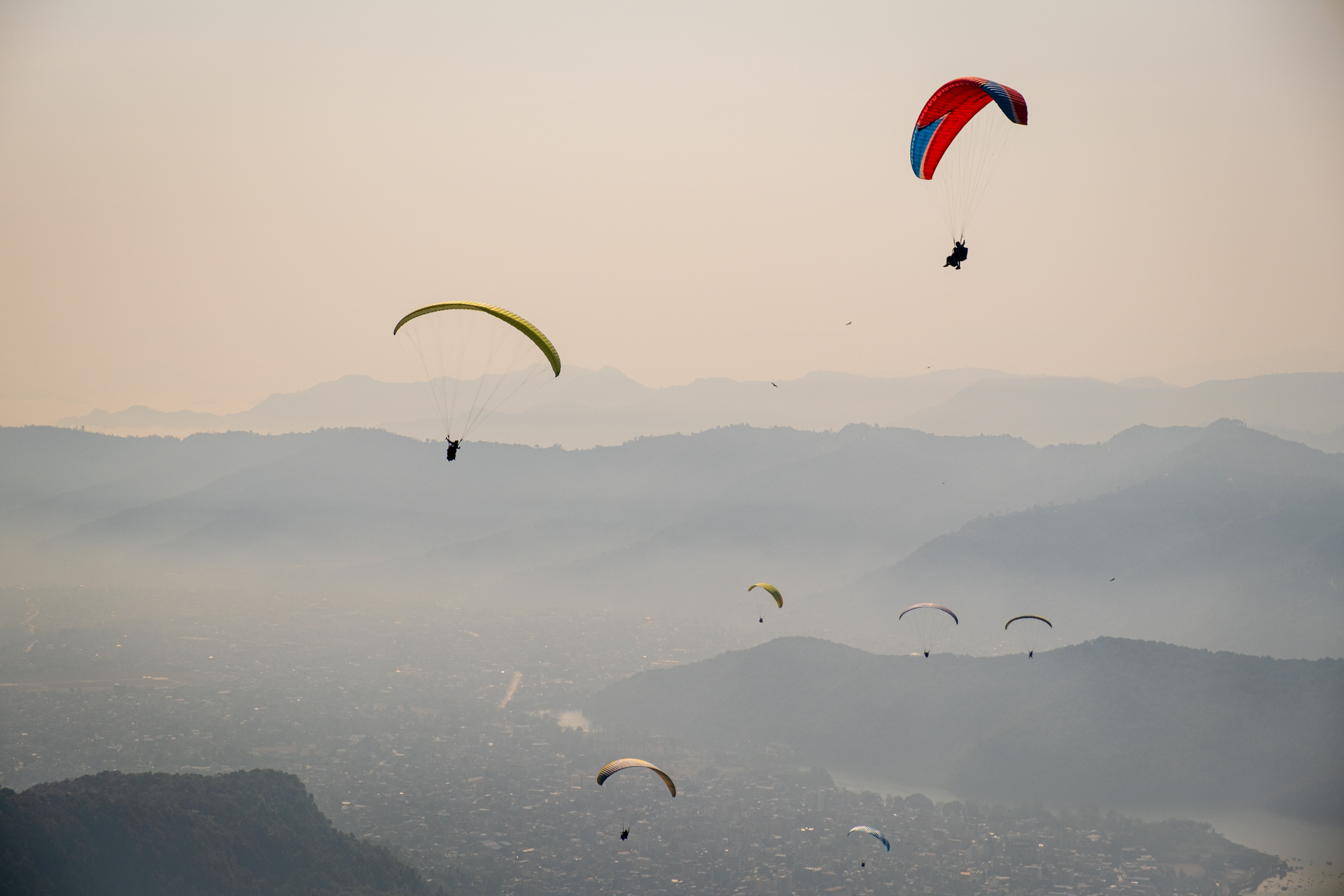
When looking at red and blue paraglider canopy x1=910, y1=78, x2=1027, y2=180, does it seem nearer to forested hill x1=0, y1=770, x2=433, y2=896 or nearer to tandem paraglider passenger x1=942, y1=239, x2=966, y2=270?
tandem paraglider passenger x1=942, y1=239, x2=966, y2=270

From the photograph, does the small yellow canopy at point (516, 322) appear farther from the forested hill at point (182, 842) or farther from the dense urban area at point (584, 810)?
the dense urban area at point (584, 810)

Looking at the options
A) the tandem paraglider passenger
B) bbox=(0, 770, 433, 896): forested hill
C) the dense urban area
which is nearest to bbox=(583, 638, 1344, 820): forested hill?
the dense urban area

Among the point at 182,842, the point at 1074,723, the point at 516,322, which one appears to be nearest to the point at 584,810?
the point at 182,842

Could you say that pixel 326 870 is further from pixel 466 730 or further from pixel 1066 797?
pixel 1066 797

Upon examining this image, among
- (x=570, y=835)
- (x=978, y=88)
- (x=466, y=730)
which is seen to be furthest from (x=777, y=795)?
(x=978, y=88)

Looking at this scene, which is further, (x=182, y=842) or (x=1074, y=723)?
(x=1074, y=723)

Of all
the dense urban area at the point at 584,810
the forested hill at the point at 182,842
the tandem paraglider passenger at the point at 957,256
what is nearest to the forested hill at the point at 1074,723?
the dense urban area at the point at 584,810

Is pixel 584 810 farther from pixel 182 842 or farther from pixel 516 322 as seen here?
pixel 516 322
